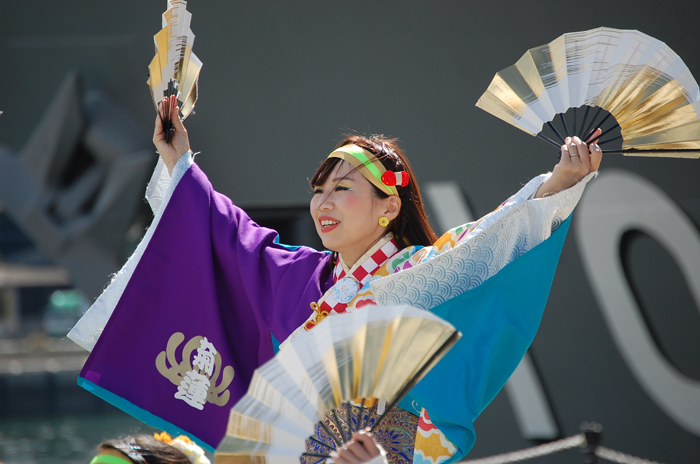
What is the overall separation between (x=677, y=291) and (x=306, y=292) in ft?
8.47

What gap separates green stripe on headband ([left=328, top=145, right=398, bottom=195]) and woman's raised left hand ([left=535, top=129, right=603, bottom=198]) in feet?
1.15

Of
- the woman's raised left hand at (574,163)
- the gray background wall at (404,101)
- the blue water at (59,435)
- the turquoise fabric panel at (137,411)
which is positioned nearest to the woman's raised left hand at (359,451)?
the woman's raised left hand at (574,163)

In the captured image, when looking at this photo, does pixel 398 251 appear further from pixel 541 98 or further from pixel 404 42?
pixel 404 42

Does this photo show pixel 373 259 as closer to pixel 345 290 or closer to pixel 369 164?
pixel 345 290

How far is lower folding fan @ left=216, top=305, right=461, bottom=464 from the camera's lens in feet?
2.69

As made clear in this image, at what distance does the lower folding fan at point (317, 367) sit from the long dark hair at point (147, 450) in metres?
0.41

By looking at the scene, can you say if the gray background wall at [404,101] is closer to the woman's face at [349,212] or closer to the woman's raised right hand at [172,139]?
the woman's raised right hand at [172,139]

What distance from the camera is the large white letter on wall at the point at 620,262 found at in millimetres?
3258

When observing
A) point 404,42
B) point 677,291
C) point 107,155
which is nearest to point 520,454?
point 677,291

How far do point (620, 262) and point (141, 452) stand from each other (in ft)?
9.18

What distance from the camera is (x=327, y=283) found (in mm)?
1469

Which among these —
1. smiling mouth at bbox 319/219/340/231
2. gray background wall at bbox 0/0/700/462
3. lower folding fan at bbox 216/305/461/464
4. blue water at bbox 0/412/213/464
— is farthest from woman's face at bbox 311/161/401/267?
blue water at bbox 0/412/213/464

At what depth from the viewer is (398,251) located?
1.41 m

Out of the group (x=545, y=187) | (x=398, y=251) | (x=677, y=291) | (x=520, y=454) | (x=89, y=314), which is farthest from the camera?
(x=677, y=291)
